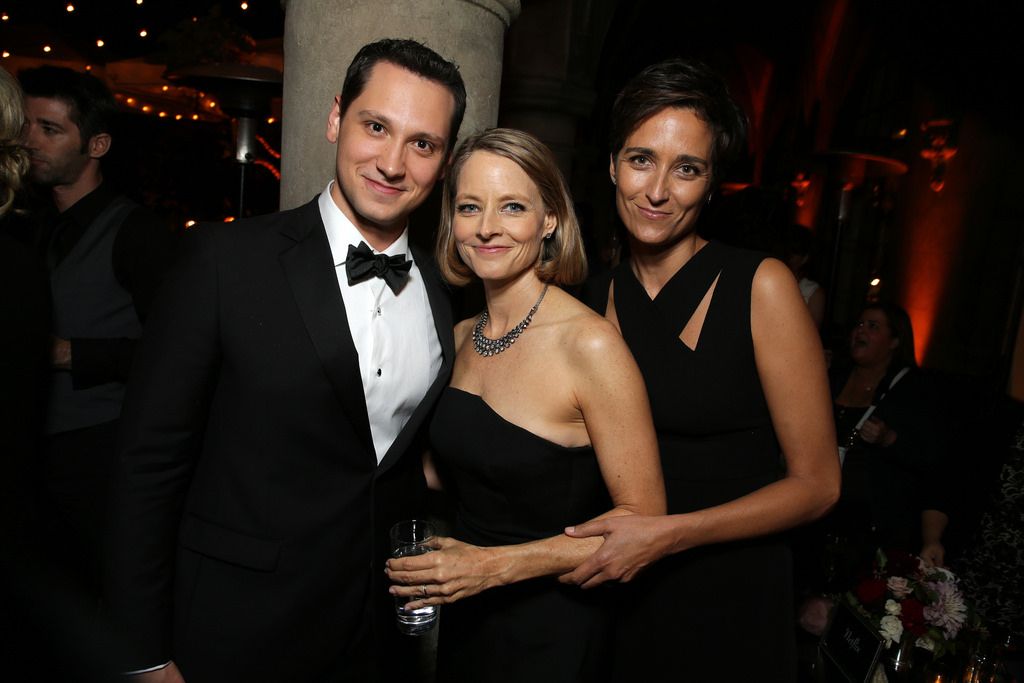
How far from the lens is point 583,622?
183 centimetres

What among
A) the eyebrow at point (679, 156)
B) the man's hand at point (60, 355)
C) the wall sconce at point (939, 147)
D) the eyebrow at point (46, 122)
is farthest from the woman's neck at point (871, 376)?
the wall sconce at point (939, 147)

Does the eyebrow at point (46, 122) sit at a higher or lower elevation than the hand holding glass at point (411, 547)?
higher

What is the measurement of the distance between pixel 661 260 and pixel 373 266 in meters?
0.80

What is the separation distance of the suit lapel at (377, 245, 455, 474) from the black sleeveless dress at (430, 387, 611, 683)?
0.06m

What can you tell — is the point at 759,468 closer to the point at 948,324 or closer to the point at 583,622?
the point at 583,622

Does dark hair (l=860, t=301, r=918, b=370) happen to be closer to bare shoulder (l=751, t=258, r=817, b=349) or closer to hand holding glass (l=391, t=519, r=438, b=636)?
bare shoulder (l=751, t=258, r=817, b=349)

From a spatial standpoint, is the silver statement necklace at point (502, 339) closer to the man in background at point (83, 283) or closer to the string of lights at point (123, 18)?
the man in background at point (83, 283)

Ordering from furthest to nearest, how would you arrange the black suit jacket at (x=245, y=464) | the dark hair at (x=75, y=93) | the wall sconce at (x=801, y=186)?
the wall sconce at (x=801, y=186)
the dark hair at (x=75, y=93)
the black suit jacket at (x=245, y=464)

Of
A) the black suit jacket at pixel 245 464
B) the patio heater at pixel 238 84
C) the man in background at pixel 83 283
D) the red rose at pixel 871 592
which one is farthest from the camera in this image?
the patio heater at pixel 238 84

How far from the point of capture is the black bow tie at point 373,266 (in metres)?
1.70

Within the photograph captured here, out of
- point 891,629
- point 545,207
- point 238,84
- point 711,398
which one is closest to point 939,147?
point 891,629

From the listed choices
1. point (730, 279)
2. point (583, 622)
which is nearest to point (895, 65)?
point (730, 279)

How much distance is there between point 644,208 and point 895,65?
9114 mm

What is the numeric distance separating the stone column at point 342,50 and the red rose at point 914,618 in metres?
2.06
